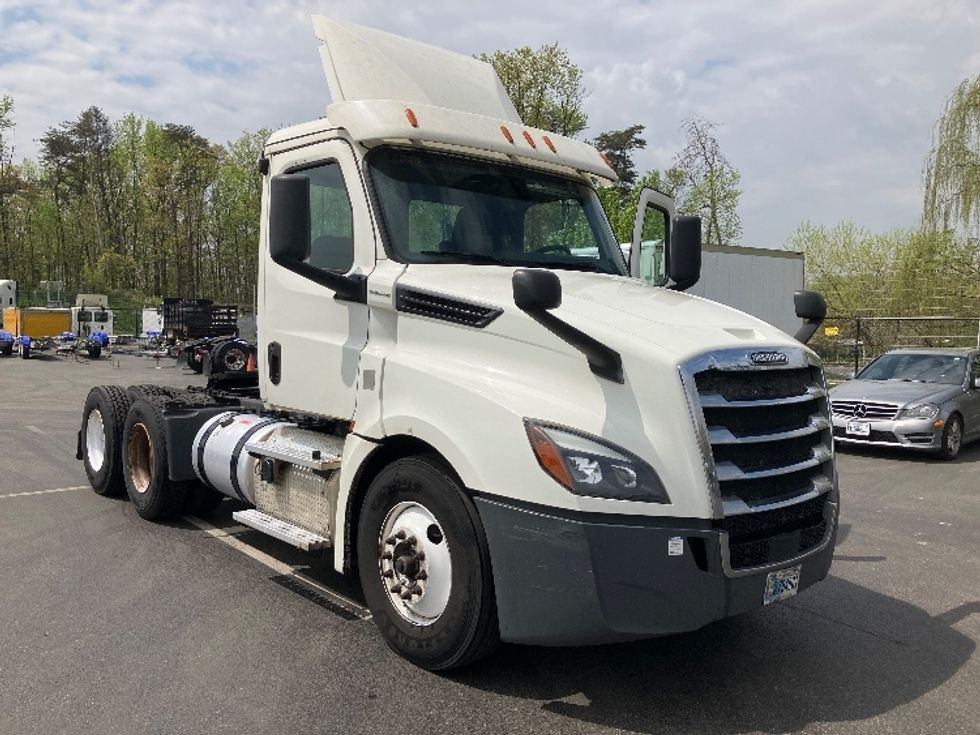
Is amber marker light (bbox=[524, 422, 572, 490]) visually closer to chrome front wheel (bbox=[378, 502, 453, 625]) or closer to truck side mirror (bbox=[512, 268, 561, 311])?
truck side mirror (bbox=[512, 268, 561, 311])

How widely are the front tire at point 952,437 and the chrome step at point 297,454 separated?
30.8 ft

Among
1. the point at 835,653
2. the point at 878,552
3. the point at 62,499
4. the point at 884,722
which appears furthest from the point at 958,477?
the point at 62,499

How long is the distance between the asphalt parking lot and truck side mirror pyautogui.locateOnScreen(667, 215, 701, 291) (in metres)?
2.09

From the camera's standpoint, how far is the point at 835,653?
4.33 m

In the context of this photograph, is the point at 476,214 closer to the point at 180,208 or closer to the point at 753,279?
the point at 753,279

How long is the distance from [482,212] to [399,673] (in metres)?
2.46

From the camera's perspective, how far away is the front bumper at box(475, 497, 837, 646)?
3.33 m

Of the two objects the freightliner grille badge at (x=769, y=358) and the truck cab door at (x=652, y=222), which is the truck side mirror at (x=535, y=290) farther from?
the truck cab door at (x=652, y=222)

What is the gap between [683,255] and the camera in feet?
17.3

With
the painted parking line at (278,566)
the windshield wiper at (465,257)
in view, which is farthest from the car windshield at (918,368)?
the painted parking line at (278,566)

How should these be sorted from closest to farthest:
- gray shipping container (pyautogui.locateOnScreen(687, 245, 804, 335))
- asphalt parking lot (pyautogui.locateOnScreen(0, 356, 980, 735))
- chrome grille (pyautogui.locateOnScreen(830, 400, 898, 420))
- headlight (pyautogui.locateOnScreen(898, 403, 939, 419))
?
asphalt parking lot (pyautogui.locateOnScreen(0, 356, 980, 735))
headlight (pyautogui.locateOnScreen(898, 403, 939, 419))
chrome grille (pyautogui.locateOnScreen(830, 400, 898, 420))
gray shipping container (pyautogui.locateOnScreen(687, 245, 804, 335))

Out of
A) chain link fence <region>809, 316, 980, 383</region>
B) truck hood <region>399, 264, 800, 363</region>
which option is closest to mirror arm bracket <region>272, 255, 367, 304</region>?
truck hood <region>399, 264, 800, 363</region>

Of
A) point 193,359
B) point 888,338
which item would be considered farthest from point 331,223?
point 888,338

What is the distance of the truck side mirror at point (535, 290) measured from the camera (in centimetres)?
337
